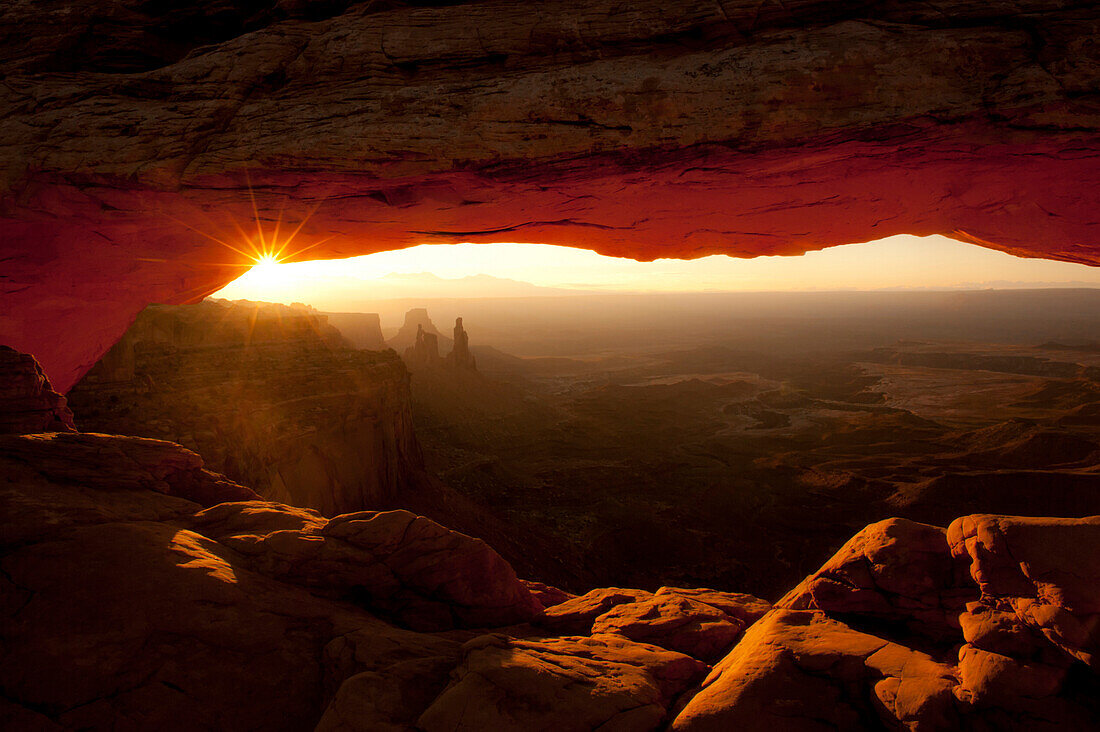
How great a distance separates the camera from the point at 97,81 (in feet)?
20.7

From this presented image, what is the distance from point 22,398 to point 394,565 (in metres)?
5.54

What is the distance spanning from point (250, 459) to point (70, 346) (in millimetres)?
5634

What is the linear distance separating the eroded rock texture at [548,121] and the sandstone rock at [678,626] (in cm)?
534

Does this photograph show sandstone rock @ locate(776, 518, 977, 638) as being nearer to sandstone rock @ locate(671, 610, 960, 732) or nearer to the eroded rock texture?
sandstone rock @ locate(671, 610, 960, 732)

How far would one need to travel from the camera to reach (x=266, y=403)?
15375 mm

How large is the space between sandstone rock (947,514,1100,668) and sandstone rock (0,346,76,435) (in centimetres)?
1070

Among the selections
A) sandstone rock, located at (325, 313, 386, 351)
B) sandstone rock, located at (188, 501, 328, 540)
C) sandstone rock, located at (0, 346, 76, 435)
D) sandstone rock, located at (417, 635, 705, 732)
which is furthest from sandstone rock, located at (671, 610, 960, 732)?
sandstone rock, located at (325, 313, 386, 351)

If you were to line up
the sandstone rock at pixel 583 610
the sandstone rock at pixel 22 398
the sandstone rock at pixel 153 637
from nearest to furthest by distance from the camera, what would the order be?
the sandstone rock at pixel 153 637 → the sandstone rock at pixel 583 610 → the sandstone rock at pixel 22 398

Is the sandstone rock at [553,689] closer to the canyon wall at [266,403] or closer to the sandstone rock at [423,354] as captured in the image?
the canyon wall at [266,403]

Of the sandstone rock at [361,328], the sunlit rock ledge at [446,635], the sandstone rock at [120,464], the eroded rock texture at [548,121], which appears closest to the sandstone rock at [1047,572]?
the sunlit rock ledge at [446,635]

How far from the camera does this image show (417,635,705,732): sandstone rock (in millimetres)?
3463

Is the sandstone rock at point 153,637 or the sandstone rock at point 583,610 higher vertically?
the sandstone rock at point 153,637

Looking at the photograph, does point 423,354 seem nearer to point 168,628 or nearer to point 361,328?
point 361,328

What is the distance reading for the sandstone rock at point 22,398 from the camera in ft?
20.0
